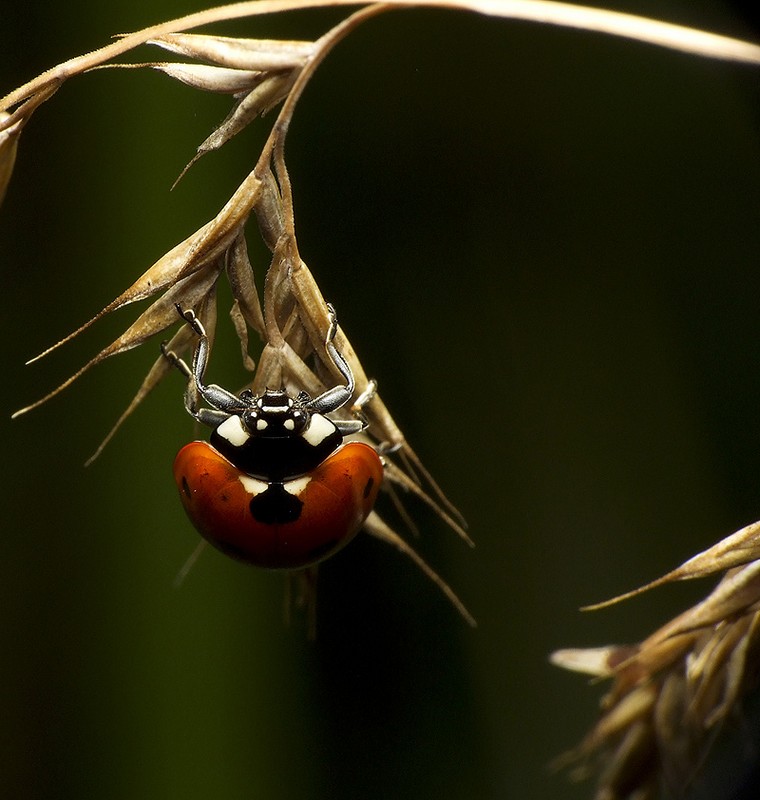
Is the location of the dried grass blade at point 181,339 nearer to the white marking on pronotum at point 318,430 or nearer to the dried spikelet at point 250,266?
the dried spikelet at point 250,266

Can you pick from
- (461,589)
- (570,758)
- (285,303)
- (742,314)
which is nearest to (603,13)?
(285,303)

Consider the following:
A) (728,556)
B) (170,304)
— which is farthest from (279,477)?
(728,556)

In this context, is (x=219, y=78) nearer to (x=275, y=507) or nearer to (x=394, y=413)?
(x=275, y=507)

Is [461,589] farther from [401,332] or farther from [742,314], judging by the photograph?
[742,314]

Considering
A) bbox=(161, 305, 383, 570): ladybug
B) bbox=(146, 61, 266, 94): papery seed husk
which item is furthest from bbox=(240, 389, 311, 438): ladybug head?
bbox=(146, 61, 266, 94): papery seed husk

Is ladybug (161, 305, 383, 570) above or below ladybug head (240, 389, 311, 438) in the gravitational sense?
below

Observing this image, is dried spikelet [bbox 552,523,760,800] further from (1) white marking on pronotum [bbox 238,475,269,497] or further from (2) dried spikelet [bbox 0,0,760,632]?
(1) white marking on pronotum [bbox 238,475,269,497]
